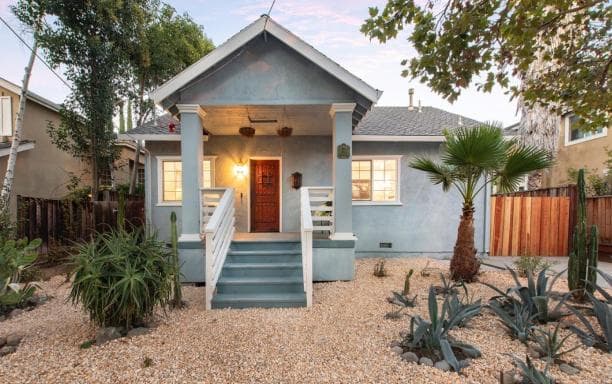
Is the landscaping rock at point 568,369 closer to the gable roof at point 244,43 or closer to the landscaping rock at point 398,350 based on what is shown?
the landscaping rock at point 398,350

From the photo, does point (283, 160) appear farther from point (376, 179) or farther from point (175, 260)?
point (175, 260)

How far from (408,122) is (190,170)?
6535 mm

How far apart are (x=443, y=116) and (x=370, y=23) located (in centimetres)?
693

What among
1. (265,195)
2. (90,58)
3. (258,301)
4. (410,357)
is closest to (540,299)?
(410,357)

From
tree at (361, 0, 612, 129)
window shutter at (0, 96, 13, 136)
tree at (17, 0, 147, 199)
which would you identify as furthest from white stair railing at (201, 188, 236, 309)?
window shutter at (0, 96, 13, 136)

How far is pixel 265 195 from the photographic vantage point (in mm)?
8672

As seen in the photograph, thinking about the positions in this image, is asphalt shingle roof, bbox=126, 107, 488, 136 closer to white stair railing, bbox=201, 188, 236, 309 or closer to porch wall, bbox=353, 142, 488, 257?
porch wall, bbox=353, 142, 488, 257

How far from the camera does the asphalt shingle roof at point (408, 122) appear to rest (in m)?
8.02

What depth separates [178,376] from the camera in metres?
2.81

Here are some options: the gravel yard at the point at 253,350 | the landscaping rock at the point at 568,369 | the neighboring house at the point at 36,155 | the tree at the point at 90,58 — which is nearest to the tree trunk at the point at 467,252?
the gravel yard at the point at 253,350

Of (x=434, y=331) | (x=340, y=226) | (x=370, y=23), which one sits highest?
(x=370, y=23)

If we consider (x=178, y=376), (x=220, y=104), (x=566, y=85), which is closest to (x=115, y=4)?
(x=220, y=104)

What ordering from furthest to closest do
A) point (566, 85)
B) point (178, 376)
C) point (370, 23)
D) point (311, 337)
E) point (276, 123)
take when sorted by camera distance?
point (276, 123)
point (566, 85)
point (370, 23)
point (311, 337)
point (178, 376)

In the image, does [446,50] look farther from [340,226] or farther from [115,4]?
[115,4]
